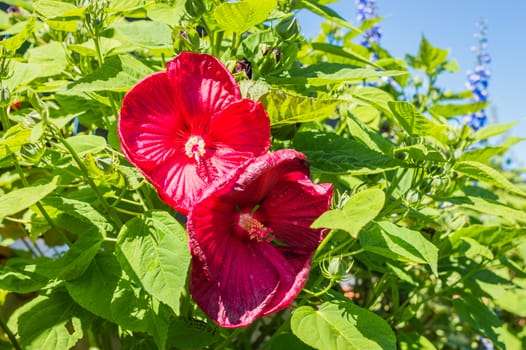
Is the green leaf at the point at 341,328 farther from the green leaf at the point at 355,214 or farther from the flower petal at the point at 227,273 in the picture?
the green leaf at the point at 355,214

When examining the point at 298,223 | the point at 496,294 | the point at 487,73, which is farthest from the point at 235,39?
the point at 487,73

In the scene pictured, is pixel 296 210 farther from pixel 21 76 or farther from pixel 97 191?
pixel 21 76

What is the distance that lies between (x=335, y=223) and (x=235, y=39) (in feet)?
1.33

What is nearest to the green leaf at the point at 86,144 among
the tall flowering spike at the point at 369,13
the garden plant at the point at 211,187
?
the garden plant at the point at 211,187

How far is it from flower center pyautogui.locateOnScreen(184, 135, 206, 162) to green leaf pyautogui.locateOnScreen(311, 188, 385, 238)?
0.72 ft

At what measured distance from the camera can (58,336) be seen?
0.80 m

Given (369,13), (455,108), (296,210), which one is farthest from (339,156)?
(369,13)

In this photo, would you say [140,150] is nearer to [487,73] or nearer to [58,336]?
[58,336]

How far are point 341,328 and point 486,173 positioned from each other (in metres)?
0.30

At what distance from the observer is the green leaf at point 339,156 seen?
0.75 meters

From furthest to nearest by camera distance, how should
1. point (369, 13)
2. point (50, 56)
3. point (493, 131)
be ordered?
point (369, 13)
point (493, 131)
point (50, 56)

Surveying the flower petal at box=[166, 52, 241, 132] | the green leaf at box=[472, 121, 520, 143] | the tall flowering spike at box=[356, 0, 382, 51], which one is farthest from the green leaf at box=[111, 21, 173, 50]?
the tall flowering spike at box=[356, 0, 382, 51]

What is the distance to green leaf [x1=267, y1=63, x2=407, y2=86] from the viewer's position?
75 cm

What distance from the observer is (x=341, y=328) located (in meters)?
0.69
